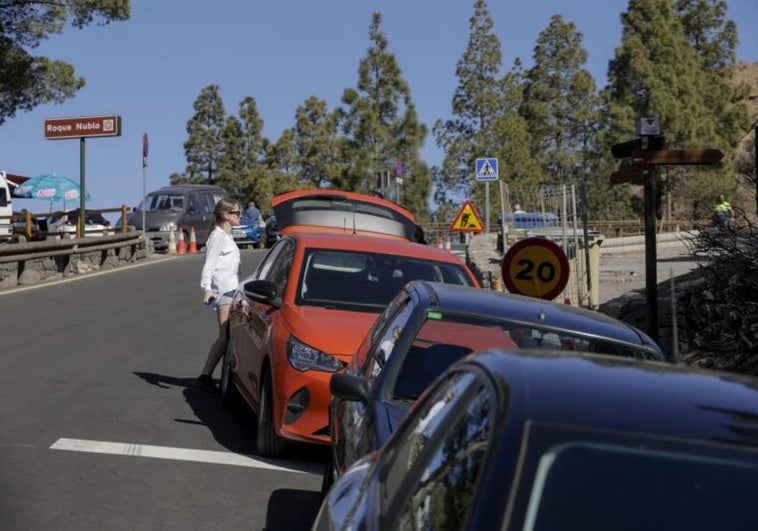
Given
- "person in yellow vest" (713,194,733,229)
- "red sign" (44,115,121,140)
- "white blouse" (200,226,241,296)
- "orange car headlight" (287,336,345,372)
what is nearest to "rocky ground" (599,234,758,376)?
"person in yellow vest" (713,194,733,229)

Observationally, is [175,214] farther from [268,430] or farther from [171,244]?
[268,430]

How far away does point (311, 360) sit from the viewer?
26.6 ft

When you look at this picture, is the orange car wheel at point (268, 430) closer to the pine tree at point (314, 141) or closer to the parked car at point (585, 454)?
the parked car at point (585, 454)

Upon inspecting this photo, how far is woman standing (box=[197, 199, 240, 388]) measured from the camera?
1135 centimetres

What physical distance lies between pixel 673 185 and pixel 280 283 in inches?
1990

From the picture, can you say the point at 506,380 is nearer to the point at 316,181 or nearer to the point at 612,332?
the point at 612,332

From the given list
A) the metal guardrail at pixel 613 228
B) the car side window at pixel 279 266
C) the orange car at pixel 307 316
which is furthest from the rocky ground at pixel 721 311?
the metal guardrail at pixel 613 228

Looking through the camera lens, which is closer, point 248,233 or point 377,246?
point 377,246

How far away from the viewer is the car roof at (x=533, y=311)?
5.77m

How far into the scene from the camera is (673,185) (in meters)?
57.7

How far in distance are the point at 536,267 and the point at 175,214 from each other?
2922 centimetres

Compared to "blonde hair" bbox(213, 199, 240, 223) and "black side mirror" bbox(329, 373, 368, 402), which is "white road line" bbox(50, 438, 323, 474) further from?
"blonde hair" bbox(213, 199, 240, 223)

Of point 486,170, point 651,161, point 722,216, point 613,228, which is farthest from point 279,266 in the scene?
point 613,228

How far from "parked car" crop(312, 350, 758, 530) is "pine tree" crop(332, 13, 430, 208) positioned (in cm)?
5221
